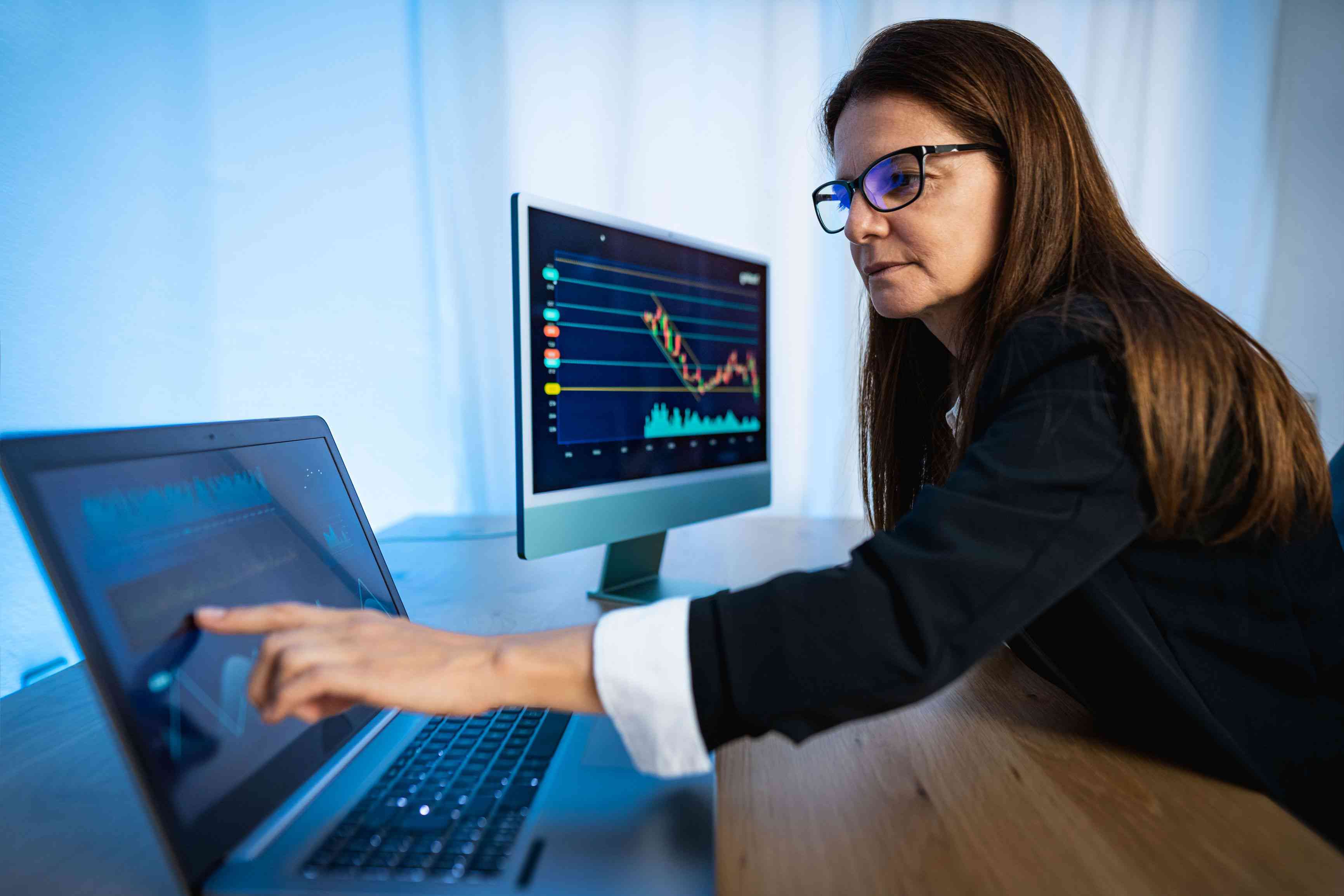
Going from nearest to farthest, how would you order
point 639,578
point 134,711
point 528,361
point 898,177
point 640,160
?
1. point 134,711
2. point 898,177
3. point 528,361
4. point 639,578
5. point 640,160

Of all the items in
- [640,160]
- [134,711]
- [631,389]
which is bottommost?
[134,711]

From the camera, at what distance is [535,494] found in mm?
897

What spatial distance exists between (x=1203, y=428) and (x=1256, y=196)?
2408mm

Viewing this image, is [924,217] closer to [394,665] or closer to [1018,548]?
[1018,548]

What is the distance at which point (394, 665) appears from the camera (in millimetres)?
443

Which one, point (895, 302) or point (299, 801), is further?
point (895, 302)

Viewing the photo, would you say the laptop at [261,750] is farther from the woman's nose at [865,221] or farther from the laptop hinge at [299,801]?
the woman's nose at [865,221]

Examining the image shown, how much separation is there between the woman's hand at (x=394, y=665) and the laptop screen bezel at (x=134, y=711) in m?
0.06

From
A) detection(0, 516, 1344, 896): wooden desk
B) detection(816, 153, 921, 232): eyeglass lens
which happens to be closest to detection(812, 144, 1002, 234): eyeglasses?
detection(816, 153, 921, 232): eyeglass lens

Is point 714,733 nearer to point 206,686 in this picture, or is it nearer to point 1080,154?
point 206,686

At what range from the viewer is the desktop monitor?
90 cm

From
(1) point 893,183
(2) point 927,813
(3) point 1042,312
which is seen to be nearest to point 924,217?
(1) point 893,183

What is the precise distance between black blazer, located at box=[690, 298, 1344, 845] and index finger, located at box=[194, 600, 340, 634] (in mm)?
234

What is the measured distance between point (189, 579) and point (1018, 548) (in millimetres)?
535
